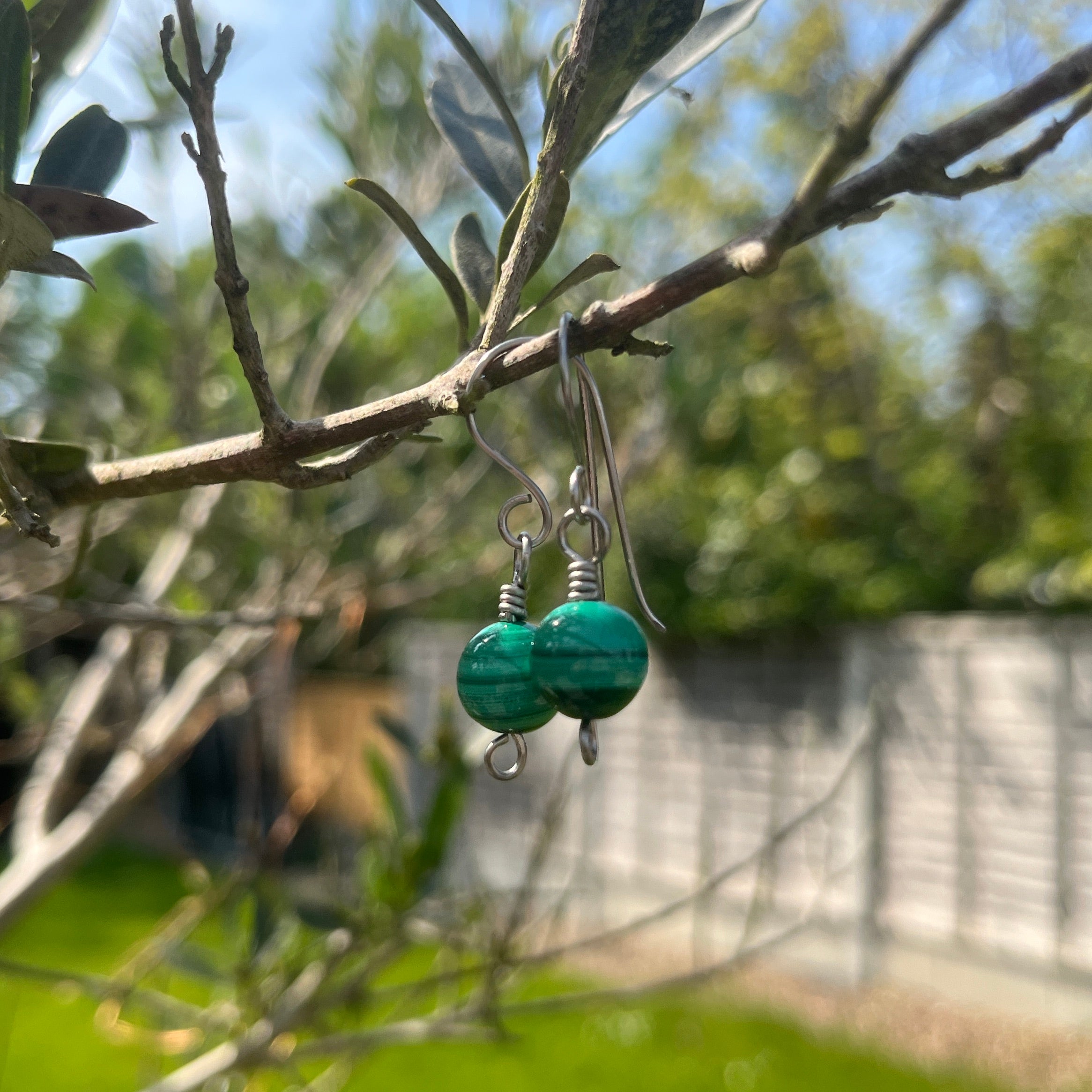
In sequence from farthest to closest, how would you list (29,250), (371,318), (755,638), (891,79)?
(755,638) → (371,318) → (29,250) → (891,79)

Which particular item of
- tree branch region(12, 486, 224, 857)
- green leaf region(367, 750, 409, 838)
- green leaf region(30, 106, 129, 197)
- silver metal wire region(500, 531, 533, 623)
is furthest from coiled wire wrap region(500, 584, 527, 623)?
green leaf region(367, 750, 409, 838)

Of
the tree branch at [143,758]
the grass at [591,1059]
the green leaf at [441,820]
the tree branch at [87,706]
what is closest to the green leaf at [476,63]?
the tree branch at [143,758]

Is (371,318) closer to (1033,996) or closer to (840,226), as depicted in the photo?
(840,226)

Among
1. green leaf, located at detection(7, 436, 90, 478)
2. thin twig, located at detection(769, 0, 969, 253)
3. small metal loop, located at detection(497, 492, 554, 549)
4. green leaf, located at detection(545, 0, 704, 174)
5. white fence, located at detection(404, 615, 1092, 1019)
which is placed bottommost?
white fence, located at detection(404, 615, 1092, 1019)

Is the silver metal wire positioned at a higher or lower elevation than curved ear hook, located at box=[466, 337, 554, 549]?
lower

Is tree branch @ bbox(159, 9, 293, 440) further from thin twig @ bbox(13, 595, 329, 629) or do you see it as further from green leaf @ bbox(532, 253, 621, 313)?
thin twig @ bbox(13, 595, 329, 629)

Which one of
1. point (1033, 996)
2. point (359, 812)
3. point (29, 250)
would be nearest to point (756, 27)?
point (1033, 996)

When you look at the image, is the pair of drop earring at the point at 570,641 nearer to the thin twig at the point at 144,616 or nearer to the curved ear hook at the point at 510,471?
the curved ear hook at the point at 510,471

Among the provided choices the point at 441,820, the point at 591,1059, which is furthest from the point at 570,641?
the point at 591,1059
